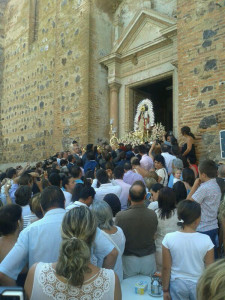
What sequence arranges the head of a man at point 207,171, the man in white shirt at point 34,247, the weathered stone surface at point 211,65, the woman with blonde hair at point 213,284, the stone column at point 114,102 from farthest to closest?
1. the stone column at point 114,102
2. the weathered stone surface at point 211,65
3. the head of a man at point 207,171
4. the man in white shirt at point 34,247
5. the woman with blonde hair at point 213,284

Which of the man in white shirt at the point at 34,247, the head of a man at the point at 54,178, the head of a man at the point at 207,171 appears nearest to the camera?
the man in white shirt at the point at 34,247

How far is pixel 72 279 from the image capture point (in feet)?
5.68

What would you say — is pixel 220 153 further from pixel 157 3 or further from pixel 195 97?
pixel 157 3

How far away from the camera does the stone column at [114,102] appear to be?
12531 mm

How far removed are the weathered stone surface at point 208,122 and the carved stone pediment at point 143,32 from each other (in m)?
4.41

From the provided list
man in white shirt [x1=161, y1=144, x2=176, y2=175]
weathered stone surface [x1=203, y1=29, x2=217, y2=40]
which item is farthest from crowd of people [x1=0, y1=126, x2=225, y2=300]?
weathered stone surface [x1=203, y1=29, x2=217, y2=40]

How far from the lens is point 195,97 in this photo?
7945 millimetres

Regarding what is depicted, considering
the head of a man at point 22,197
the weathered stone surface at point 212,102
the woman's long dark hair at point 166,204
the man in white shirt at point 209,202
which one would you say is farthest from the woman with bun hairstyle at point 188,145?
the head of a man at point 22,197

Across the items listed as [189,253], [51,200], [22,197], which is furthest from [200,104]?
[51,200]

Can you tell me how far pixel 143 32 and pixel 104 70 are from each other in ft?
7.30

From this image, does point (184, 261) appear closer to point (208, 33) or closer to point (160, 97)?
point (208, 33)

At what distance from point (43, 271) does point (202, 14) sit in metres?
8.03

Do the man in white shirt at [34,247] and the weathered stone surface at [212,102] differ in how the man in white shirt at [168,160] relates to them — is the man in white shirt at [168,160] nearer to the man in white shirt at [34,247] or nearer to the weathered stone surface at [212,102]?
the weathered stone surface at [212,102]

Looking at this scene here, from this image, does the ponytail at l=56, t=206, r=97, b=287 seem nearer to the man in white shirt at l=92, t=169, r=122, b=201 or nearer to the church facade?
the man in white shirt at l=92, t=169, r=122, b=201
